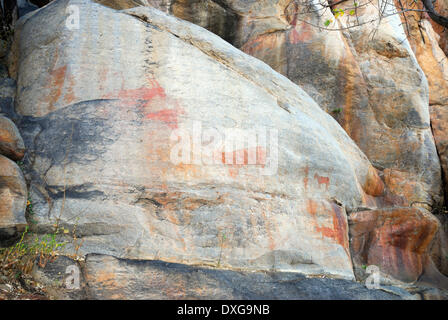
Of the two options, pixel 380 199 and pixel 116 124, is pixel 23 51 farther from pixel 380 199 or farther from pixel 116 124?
pixel 380 199

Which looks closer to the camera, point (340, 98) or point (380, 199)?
point (380, 199)

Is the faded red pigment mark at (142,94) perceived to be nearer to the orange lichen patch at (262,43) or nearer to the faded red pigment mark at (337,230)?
the faded red pigment mark at (337,230)

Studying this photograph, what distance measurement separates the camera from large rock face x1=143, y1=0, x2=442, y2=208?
10070 mm

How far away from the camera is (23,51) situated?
23.5ft

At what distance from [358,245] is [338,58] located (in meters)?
5.18

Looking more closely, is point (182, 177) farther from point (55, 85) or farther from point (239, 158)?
point (55, 85)

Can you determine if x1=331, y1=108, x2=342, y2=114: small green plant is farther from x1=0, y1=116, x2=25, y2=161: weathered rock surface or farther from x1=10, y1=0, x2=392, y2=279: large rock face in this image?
x1=0, y1=116, x2=25, y2=161: weathered rock surface

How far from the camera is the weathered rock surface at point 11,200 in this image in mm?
4902

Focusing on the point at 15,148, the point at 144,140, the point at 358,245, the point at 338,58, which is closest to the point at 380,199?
the point at 358,245

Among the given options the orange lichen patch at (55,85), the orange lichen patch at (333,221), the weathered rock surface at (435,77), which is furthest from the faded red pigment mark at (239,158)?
the weathered rock surface at (435,77)

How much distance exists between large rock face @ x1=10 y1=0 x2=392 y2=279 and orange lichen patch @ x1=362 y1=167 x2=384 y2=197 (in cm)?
54

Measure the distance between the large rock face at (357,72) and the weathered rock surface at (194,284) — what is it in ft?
15.6

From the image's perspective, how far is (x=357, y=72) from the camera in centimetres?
1066

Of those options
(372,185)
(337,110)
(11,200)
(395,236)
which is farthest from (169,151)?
(337,110)
